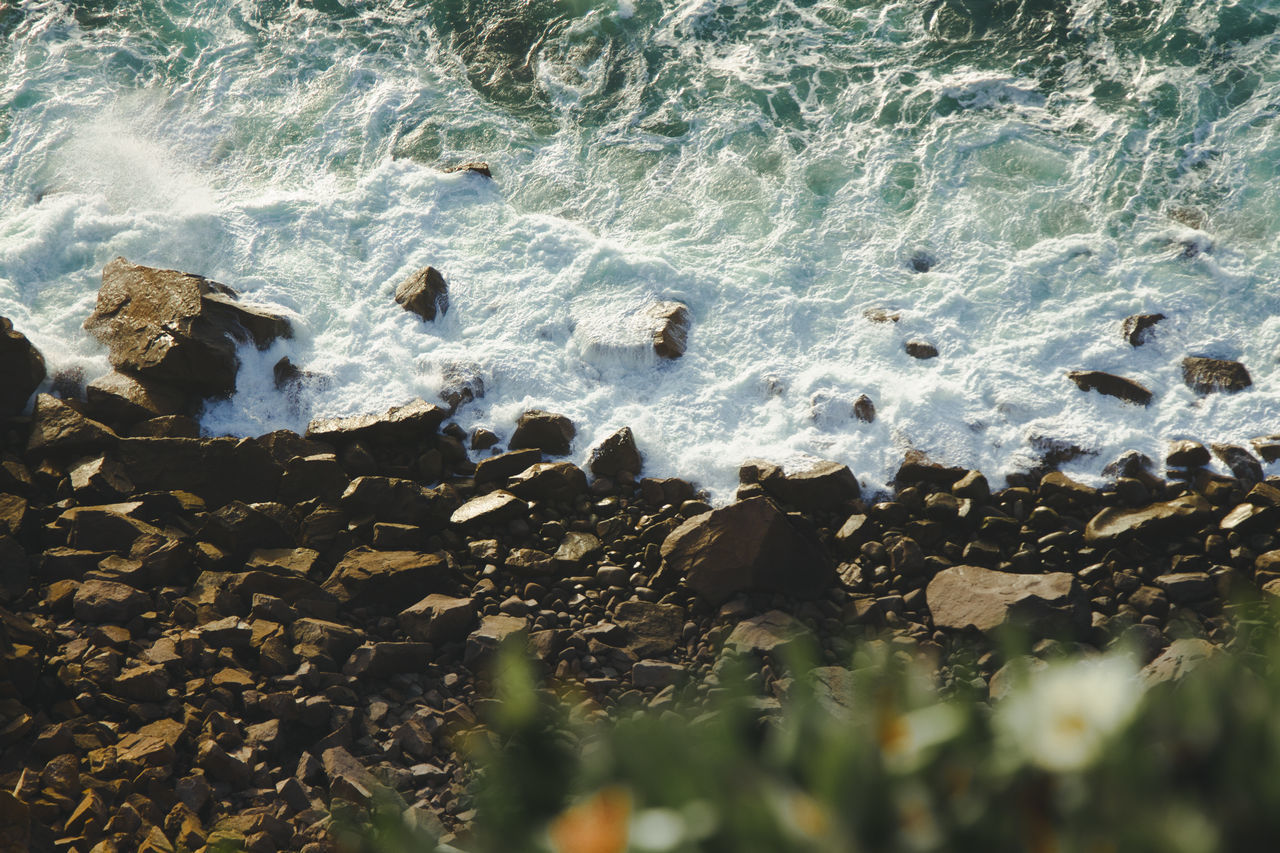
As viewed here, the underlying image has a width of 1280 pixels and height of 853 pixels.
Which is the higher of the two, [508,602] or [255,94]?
[255,94]

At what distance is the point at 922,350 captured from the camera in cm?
841

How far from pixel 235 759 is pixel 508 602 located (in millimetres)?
1850

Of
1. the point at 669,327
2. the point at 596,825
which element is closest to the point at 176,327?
the point at 669,327

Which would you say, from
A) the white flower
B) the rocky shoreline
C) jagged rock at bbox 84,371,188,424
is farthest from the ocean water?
the white flower

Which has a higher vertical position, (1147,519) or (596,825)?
(596,825)

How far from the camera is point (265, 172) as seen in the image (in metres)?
10.8

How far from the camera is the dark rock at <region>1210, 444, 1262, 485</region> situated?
23.3 feet

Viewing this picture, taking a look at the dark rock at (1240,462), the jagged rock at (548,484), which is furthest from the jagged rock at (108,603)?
the dark rock at (1240,462)

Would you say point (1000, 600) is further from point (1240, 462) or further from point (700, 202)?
point (700, 202)

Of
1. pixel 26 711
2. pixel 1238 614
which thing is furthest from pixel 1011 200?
pixel 26 711

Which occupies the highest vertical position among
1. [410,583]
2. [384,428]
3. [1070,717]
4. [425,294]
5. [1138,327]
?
[1070,717]

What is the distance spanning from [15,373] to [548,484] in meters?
4.18

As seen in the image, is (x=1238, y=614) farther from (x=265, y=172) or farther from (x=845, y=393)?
(x=265, y=172)

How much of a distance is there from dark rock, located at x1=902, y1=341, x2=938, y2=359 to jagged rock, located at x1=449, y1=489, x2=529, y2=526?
356 centimetres
